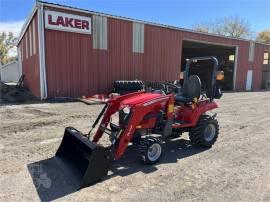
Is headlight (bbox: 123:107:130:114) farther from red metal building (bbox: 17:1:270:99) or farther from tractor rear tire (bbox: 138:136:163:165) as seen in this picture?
red metal building (bbox: 17:1:270:99)

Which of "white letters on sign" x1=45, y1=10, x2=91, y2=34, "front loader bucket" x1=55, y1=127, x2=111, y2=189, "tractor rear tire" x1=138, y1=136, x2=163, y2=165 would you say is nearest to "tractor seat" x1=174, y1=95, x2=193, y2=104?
"tractor rear tire" x1=138, y1=136, x2=163, y2=165

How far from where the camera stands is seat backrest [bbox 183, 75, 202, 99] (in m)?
4.57

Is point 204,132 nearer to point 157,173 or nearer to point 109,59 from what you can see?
point 157,173

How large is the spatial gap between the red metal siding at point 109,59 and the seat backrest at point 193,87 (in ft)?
26.1

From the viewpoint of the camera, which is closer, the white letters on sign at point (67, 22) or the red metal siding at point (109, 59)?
the white letters on sign at point (67, 22)

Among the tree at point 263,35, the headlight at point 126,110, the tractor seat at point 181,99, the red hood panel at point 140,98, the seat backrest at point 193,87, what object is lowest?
the headlight at point 126,110

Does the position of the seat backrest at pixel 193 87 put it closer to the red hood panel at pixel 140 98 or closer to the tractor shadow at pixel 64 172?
the red hood panel at pixel 140 98

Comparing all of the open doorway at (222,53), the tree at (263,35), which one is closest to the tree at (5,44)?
the open doorway at (222,53)

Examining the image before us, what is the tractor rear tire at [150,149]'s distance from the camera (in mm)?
3660

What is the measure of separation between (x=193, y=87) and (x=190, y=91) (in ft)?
0.34

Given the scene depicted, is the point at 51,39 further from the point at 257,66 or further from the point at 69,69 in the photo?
the point at 257,66

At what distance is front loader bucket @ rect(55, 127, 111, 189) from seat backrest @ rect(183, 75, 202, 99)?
217cm

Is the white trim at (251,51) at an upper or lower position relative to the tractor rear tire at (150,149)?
upper

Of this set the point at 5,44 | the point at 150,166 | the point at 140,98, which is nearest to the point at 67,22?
the point at 140,98
